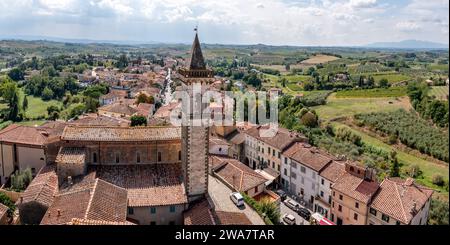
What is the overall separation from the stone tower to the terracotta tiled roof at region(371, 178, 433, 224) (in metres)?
10.2

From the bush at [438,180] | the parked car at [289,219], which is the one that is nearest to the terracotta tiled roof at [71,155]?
the parked car at [289,219]

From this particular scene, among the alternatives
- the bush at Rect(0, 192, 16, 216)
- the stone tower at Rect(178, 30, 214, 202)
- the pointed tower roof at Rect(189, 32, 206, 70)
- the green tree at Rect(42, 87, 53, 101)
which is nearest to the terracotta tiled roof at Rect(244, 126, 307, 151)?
the stone tower at Rect(178, 30, 214, 202)

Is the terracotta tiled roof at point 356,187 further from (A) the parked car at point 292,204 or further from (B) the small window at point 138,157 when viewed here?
(B) the small window at point 138,157

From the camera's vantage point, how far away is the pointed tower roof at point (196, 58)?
54.5 ft

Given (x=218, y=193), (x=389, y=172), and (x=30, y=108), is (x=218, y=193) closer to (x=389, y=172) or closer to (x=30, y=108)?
(x=389, y=172)

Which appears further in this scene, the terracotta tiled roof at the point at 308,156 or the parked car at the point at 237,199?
the terracotta tiled roof at the point at 308,156

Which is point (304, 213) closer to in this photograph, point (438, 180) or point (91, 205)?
point (438, 180)

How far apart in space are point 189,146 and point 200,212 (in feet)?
10.1

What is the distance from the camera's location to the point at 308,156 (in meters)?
27.0

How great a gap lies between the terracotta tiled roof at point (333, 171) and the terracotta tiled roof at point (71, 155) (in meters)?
15.4

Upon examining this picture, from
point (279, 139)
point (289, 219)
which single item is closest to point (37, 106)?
point (279, 139)

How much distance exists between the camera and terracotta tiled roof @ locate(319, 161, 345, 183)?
78.5 feet

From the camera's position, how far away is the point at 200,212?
51.9 feet
